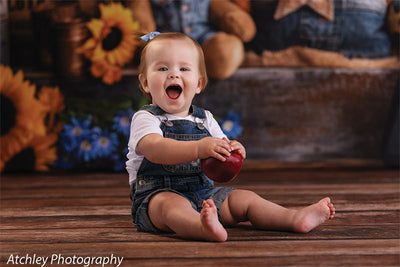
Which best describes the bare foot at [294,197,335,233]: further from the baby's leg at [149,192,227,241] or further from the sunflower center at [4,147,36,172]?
the sunflower center at [4,147,36,172]

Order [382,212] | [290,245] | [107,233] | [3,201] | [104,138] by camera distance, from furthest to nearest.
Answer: [104,138], [3,201], [382,212], [107,233], [290,245]

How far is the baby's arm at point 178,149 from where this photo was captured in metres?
1.03

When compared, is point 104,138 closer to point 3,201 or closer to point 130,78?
point 130,78

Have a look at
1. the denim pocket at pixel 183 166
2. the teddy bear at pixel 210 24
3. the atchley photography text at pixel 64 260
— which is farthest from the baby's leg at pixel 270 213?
the teddy bear at pixel 210 24

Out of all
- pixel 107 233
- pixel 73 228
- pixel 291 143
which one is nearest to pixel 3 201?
pixel 73 228

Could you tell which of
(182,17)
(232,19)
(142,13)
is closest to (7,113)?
(142,13)

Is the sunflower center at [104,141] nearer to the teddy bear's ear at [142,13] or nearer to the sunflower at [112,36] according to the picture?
the sunflower at [112,36]

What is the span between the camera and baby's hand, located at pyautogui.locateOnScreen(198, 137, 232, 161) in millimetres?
1021

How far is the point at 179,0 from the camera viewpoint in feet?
8.20

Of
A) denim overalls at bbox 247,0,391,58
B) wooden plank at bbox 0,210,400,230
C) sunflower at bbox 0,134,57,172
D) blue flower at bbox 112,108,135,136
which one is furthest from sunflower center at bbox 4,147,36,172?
denim overalls at bbox 247,0,391,58

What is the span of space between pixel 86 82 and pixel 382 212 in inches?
63.8

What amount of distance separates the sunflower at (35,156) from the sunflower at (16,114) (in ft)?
0.17

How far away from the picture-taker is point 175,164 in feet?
3.79

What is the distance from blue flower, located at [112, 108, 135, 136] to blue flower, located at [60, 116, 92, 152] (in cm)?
13
